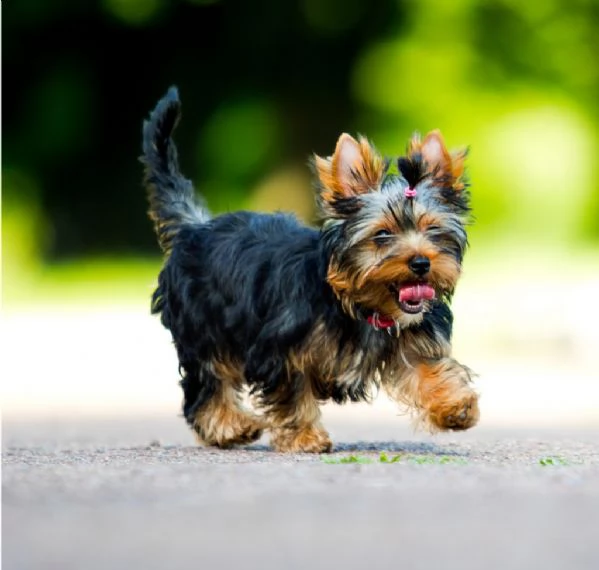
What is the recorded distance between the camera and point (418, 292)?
8.57 meters

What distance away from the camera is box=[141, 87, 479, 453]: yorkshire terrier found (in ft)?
28.3

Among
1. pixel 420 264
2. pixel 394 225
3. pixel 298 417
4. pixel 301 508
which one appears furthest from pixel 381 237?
pixel 301 508

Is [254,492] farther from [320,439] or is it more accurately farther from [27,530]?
[320,439]

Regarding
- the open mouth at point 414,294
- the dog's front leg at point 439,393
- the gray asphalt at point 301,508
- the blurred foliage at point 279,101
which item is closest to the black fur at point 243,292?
the dog's front leg at point 439,393

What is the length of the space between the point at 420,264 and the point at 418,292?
178mm

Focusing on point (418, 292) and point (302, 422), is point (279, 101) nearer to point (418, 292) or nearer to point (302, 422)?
point (302, 422)

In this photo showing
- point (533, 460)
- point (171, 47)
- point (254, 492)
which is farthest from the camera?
point (171, 47)

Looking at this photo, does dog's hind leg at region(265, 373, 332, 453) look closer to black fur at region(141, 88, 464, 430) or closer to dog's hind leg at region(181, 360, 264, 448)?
black fur at region(141, 88, 464, 430)

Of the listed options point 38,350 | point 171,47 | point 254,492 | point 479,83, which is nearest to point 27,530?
point 254,492

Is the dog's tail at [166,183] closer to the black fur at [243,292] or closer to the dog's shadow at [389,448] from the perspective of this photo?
the black fur at [243,292]

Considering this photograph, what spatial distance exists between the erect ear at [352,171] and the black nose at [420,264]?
584 mm

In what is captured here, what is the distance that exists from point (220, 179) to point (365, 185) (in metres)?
28.2

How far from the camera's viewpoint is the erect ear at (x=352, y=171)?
8.91m

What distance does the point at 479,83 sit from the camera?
114ft
